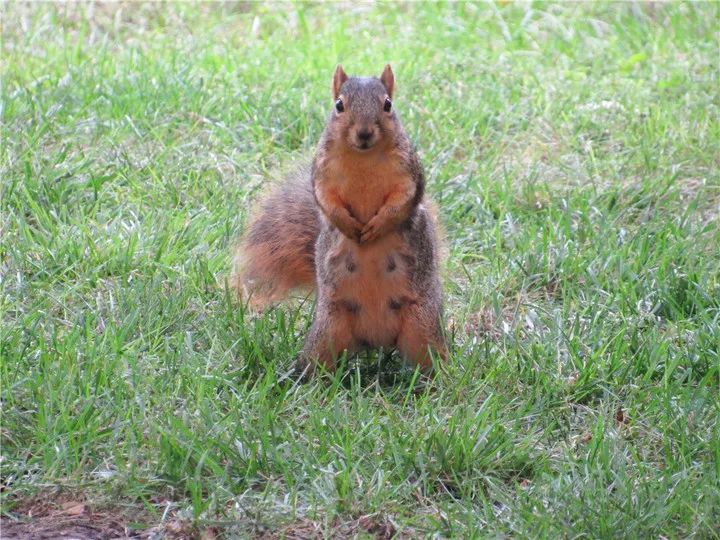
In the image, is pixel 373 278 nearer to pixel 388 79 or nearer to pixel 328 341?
pixel 328 341

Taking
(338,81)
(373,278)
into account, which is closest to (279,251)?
(373,278)

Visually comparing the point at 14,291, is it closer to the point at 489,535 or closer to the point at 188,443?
the point at 188,443

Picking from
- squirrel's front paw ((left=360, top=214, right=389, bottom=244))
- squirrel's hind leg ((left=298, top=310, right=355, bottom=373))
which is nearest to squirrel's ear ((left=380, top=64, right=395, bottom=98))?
squirrel's front paw ((left=360, top=214, right=389, bottom=244))

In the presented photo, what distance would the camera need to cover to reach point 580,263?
4027 millimetres

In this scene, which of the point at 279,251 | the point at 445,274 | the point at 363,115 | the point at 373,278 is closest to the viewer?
the point at 363,115

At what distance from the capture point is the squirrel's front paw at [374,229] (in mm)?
3248

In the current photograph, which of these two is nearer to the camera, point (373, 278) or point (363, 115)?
point (363, 115)

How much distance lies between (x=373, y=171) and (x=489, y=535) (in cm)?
110

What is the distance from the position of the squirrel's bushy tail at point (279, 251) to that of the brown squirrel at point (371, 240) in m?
0.31

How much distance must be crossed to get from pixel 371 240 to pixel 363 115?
337 millimetres

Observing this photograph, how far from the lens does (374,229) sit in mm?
3254

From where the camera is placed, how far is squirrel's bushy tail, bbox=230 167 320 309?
3.71 metres

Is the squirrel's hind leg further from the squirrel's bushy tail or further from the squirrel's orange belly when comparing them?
the squirrel's bushy tail

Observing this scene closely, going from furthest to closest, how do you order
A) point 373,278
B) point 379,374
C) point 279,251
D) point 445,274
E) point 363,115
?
point 445,274 < point 279,251 < point 379,374 < point 373,278 < point 363,115
